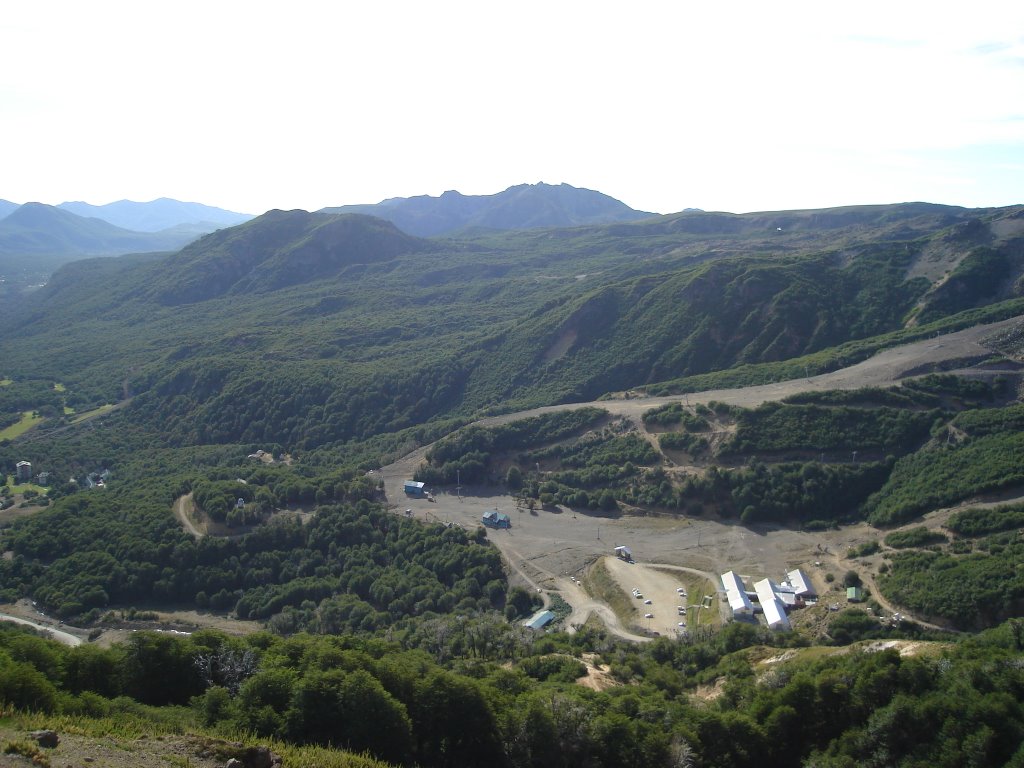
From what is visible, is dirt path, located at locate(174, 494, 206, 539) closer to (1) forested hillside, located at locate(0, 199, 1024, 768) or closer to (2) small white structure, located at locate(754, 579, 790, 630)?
(1) forested hillside, located at locate(0, 199, 1024, 768)

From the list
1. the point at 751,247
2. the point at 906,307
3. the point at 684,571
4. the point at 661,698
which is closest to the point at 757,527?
the point at 684,571

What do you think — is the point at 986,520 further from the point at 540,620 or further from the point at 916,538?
the point at 540,620

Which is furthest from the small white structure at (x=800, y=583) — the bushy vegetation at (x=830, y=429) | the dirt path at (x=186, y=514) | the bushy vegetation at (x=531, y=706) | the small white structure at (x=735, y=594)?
the dirt path at (x=186, y=514)

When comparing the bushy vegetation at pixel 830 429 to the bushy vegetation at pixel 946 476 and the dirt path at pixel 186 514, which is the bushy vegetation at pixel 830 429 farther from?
the dirt path at pixel 186 514

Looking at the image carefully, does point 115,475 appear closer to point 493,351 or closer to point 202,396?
point 202,396

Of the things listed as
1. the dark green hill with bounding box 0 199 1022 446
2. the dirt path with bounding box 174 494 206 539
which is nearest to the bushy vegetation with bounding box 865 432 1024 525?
the dark green hill with bounding box 0 199 1022 446

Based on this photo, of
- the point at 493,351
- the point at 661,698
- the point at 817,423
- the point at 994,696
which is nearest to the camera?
the point at 994,696


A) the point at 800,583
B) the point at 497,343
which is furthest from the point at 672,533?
the point at 497,343
